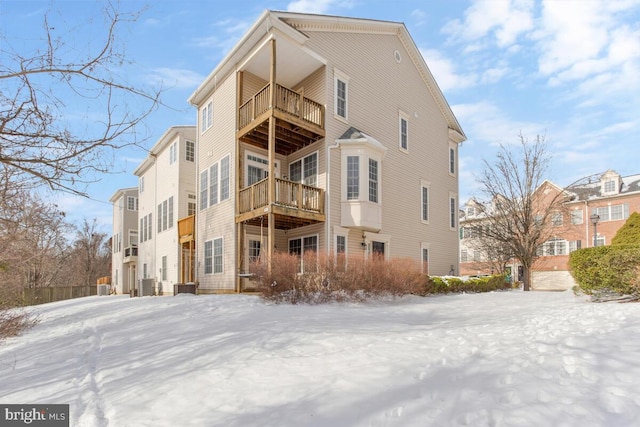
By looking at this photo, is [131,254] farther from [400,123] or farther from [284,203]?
[400,123]

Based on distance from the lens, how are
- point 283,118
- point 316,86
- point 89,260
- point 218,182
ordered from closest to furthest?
point 283,118 → point 316,86 → point 218,182 → point 89,260

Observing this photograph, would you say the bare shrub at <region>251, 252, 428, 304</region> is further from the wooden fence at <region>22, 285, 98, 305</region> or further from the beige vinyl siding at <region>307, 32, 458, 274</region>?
the wooden fence at <region>22, 285, 98, 305</region>

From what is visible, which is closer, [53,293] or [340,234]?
[340,234]

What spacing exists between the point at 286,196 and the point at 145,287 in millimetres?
12632

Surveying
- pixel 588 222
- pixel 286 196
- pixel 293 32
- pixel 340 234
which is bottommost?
pixel 340 234

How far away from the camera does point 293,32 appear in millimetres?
14430

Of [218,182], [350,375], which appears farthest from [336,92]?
[350,375]

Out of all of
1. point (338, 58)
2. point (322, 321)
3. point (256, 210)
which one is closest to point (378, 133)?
point (338, 58)

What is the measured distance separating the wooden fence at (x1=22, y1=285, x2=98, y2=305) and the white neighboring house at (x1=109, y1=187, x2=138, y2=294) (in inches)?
113

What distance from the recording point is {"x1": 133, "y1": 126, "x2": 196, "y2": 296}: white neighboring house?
21.2 metres

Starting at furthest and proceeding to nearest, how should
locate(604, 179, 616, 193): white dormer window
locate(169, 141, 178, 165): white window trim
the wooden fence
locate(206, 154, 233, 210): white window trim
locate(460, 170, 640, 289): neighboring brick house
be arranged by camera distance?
1. locate(604, 179, 616, 193): white dormer window
2. locate(460, 170, 640, 289): neighboring brick house
3. the wooden fence
4. locate(169, 141, 178, 165): white window trim
5. locate(206, 154, 233, 210): white window trim

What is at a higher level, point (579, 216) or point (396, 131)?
point (396, 131)

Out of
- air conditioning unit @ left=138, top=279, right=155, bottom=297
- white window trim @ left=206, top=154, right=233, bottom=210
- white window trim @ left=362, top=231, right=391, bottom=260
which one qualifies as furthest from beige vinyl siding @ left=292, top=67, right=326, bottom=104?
air conditioning unit @ left=138, top=279, right=155, bottom=297

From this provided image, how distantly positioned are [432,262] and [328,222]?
27.2 ft
